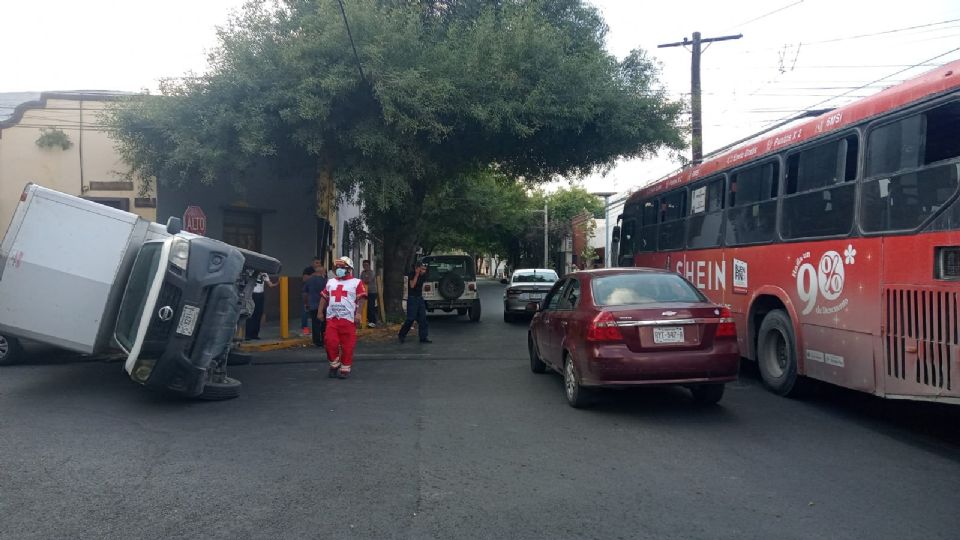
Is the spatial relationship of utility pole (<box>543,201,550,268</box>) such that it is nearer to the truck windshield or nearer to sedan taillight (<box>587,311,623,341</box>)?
the truck windshield

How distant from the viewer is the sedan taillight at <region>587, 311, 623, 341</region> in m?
7.00

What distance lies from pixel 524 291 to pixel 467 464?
13.2 metres

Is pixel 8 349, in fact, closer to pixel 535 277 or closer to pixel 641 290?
pixel 641 290

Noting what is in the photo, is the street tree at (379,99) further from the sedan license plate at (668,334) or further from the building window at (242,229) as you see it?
the sedan license plate at (668,334)

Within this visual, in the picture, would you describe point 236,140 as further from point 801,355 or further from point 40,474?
point 801,355

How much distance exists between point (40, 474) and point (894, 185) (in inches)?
291

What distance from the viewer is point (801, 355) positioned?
786 cm

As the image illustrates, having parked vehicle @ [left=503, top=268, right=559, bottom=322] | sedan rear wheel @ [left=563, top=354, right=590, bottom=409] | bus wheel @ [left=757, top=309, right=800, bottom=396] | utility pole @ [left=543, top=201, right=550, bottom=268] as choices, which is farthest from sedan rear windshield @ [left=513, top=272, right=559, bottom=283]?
utility pole @ [left=543, top=201, right=550, bottom=268]

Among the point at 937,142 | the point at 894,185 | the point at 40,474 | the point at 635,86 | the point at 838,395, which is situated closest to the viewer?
the point at 40,474

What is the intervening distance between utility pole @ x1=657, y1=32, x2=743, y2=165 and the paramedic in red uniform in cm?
955

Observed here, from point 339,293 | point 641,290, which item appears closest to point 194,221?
point 339,293

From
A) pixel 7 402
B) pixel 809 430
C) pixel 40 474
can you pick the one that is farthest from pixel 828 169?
pixel 7 402

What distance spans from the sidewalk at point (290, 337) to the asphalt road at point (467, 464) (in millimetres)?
3897

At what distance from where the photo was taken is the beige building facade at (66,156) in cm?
1655
